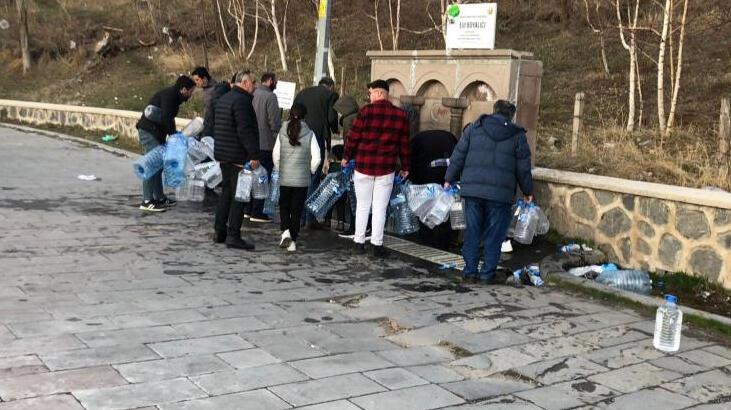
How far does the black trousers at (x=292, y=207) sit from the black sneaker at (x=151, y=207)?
2.45 meters

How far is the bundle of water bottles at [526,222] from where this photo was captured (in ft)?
24.4

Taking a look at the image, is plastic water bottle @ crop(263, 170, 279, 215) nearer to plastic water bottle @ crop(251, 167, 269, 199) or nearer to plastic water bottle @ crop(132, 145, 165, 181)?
plastic water bottle @ crop(251, 167, 269, 199)

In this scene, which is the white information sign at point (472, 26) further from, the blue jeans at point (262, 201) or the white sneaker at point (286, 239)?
the white sneaker at point (286, 239)

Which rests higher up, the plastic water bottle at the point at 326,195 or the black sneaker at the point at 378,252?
the plastic water bottle at the point at 326,195

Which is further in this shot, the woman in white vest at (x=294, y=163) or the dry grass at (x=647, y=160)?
the dry grass at (x=647, y=160)

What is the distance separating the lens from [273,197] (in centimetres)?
909

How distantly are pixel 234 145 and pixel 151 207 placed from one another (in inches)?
99.6

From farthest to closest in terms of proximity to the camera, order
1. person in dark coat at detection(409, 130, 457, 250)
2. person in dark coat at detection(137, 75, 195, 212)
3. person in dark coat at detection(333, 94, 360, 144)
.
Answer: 1. person in dark coat at detection(137, 75, 195, 212)
2. person in dark coat at detection(333, 94, 360, 144)
3. person in dark coat at detection(409, 130, 457, 250)

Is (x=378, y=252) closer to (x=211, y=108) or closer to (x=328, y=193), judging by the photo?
(x=328, y=193)

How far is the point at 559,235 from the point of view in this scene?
8.02m

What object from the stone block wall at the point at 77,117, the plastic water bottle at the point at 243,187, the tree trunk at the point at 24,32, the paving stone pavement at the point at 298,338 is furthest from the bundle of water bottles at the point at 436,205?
the tree trunk at the point at 24,32

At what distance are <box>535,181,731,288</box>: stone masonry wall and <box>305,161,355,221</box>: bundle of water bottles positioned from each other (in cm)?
212

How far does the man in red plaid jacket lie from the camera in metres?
7.34

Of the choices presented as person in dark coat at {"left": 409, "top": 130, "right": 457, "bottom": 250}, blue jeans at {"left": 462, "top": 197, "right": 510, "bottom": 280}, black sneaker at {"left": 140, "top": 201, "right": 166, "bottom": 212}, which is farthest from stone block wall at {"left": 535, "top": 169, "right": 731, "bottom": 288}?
black sneaker at {"left": 140, "top": 201, "right": 166, "bottom": 212}
